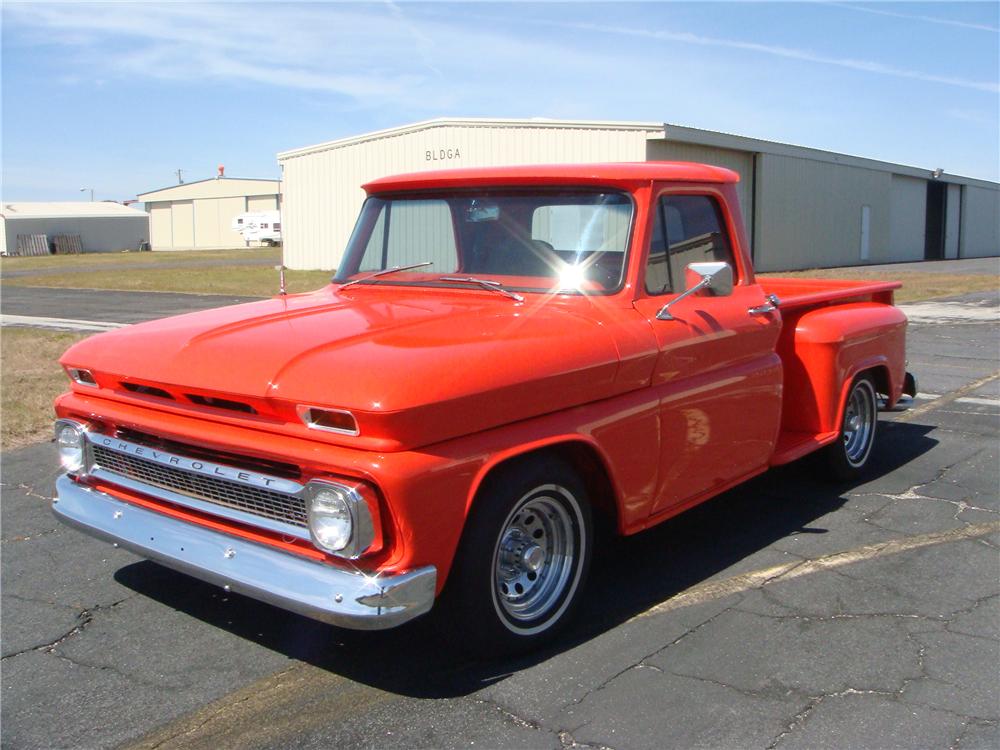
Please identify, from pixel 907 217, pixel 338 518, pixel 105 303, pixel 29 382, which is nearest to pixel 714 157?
pixel 105 303

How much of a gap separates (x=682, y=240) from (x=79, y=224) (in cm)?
6395

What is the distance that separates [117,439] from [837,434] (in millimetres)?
3871

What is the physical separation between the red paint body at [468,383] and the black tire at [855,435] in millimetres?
649

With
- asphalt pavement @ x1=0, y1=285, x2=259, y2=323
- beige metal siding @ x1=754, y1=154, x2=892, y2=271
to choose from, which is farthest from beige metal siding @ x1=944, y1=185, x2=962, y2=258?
asphalt pavement @ x1=0, y1=285, x2=259, y2=323

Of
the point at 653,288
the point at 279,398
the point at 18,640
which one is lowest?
the point at 18,640

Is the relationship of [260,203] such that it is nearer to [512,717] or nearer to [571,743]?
[512,717]

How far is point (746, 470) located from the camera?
15.7ft

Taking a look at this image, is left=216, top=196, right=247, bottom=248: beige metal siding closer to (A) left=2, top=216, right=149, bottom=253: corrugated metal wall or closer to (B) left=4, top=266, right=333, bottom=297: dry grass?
(A) left=2, top=216, right=149, bottom=253: corrugated metal wall

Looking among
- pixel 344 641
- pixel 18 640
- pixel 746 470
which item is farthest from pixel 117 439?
pixel 746 470

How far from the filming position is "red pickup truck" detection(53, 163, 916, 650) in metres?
3.14

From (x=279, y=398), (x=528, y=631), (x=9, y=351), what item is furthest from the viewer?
(x=9, y=351)

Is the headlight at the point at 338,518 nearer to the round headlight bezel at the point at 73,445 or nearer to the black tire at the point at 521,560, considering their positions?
the black tire at the point at 521,560

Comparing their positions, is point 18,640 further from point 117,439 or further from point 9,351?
point 9,351

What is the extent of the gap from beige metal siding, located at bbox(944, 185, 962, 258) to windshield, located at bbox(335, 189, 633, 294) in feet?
157
